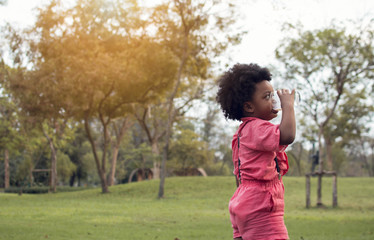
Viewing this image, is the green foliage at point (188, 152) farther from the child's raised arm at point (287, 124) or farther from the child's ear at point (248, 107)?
the child's raised arm at point (287, 124)

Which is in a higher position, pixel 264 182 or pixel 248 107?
pixel 248 107

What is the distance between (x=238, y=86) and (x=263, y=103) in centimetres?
18

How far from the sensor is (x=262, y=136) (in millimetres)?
2473

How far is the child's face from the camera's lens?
106 inches

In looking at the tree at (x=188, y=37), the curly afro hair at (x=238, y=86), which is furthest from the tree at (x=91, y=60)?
the curly afro hair at (x=238, y=86)

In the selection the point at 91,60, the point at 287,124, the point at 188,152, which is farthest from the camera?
the point at 188,152

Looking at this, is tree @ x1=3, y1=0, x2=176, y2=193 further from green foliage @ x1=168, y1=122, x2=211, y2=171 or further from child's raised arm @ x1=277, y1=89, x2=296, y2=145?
child's raised arm @ x1=277, y1=89, x2=296, y2=145

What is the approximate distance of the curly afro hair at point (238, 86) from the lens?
8.90ft

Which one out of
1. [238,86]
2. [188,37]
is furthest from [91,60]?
[238,86]

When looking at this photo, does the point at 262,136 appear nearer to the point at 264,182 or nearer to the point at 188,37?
the point at 264,182

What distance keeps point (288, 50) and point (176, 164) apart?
2524 centimetres

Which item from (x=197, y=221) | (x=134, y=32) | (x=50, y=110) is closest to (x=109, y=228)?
(x=197, y=221)

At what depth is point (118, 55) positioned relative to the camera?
25078 millimetres

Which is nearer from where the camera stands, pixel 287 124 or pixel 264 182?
pixel 287 124
